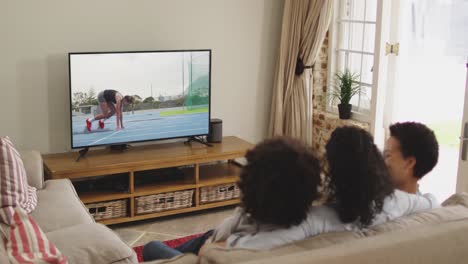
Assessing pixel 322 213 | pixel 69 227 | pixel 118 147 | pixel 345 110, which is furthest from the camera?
pixel 345 110

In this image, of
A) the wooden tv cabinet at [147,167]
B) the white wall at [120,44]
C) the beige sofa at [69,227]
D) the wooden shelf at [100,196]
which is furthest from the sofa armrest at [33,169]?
the white wall at [120,44]

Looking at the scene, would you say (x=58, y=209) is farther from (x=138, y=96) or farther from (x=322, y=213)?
(x=322, y=213)

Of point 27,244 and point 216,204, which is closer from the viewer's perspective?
point 27,244

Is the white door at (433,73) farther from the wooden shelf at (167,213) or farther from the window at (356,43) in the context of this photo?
the wooden shelf at (167,213)

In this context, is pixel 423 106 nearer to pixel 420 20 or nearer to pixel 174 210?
pixel 420 20

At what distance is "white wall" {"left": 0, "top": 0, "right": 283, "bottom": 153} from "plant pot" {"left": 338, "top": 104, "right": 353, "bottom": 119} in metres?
0.73

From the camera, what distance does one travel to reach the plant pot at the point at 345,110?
16.3 ft

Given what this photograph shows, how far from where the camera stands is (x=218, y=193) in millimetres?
4754

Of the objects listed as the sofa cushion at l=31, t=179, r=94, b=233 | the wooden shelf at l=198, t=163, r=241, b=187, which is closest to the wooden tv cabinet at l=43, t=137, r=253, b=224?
the wooden shelf at l=198, t=163, r=241, b=187

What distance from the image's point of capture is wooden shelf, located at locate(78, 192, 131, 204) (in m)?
4.27

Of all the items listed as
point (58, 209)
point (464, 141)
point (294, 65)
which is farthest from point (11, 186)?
point (464, 141)

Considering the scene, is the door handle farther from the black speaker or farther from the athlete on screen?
the athlete on screen

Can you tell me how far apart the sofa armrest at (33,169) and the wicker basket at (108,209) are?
0.48 meters

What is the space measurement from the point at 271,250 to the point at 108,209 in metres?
2.73
